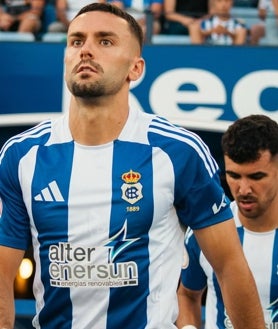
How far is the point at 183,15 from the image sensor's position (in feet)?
30.5

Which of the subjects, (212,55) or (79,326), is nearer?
(79,326)

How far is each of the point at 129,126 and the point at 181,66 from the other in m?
5.60

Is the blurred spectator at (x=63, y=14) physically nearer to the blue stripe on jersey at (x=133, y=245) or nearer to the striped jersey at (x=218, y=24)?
the striped jersey at (x=218, y=24)

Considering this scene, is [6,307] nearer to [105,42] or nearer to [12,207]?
[12,207]

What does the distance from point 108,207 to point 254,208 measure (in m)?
1.48

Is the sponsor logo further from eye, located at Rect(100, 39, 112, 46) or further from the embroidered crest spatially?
eye, located at Rect(100, 39, 112, 46)

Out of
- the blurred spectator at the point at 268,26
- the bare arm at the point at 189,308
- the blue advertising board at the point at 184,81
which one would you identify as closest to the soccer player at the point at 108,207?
the bare arm at the point at 189,308

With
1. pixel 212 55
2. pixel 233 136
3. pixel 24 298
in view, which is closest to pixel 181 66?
pixel 212 55

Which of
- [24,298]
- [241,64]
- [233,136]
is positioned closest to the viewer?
[233,136]

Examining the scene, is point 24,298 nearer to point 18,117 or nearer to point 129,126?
point 18,117

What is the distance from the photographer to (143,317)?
3.77 meters

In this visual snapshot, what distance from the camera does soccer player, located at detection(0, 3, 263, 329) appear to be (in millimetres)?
3730

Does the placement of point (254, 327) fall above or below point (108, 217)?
below

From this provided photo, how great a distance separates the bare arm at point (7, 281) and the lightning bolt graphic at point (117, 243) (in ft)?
1.27
